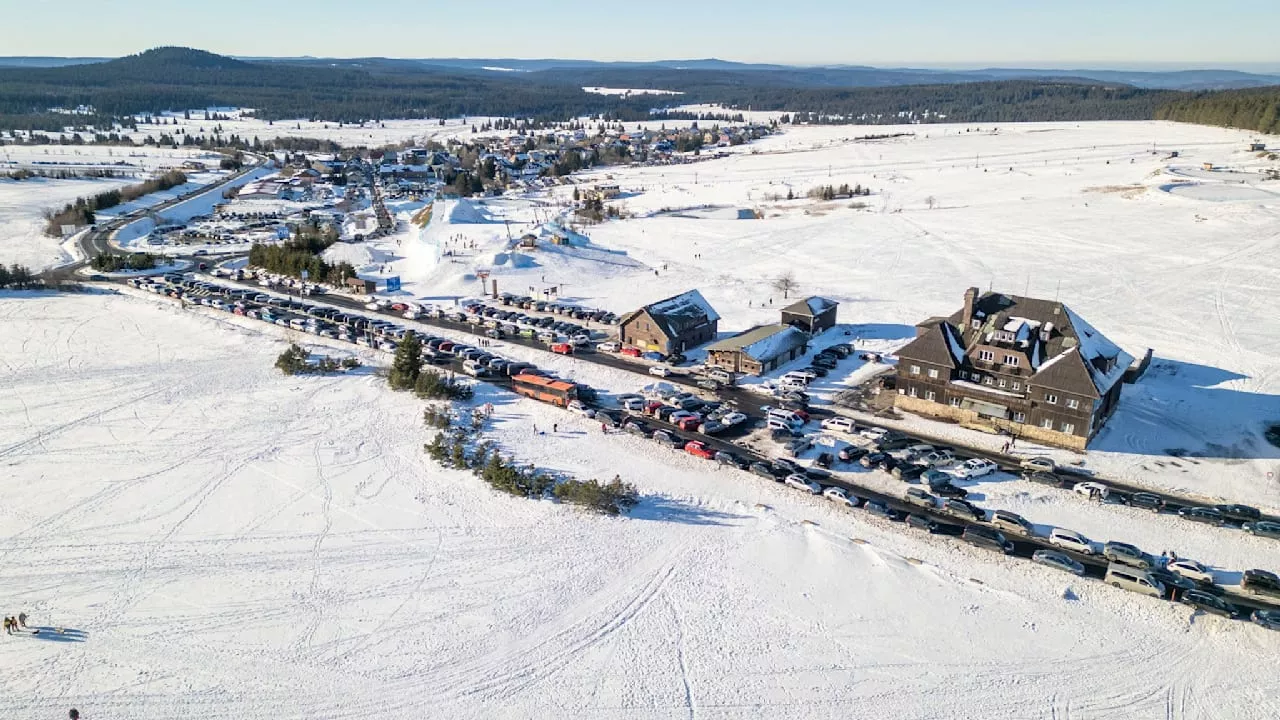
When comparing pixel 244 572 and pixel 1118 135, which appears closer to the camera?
pixel 244 572

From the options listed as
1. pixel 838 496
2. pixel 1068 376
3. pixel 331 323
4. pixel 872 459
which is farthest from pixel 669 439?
pixel 331 323

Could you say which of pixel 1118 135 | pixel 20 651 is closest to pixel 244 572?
pixel 20 651

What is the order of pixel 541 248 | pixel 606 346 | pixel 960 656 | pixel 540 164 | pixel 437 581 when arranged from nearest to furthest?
pixel 960 656 → pixel 437 581 → pixel 606 346 → pixel 541 248 → pixel 540 164

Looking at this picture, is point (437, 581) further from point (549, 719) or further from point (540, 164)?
point (540, 164)

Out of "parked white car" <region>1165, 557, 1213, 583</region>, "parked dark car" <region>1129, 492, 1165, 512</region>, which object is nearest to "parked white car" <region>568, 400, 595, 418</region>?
"parked dark car" <region>1129, 492, 1165, 512</region>

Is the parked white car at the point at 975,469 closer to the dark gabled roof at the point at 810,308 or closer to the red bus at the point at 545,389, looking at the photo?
the red bus at the point at 545,389
